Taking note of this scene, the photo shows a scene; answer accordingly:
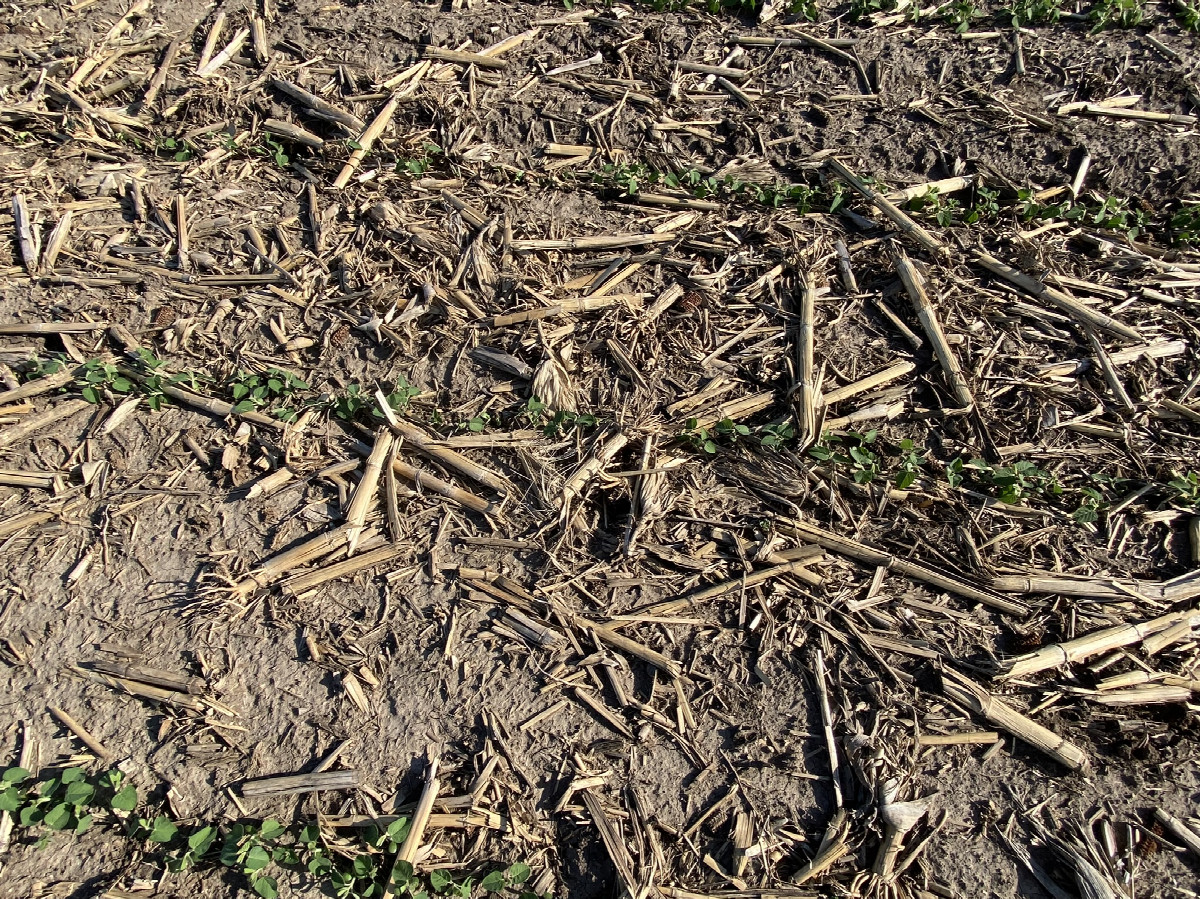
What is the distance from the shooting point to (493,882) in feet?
7.72

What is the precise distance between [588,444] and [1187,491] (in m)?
2.16

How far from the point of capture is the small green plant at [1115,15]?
4.20 m

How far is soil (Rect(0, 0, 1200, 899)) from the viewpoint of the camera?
8.22 feet

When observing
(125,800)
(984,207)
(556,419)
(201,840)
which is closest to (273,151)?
(556,419)

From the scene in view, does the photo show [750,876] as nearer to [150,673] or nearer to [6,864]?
[150,673]

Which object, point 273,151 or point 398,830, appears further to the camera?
point 273,151

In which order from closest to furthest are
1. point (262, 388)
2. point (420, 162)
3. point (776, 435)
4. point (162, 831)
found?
point (162, 831)
point (776, 435)
point (262, 388)
point (420, 162)

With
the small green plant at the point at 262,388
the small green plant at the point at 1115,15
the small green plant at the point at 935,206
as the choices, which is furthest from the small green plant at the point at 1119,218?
the small green plant at the point at 262,388

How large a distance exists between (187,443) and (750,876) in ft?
8.13

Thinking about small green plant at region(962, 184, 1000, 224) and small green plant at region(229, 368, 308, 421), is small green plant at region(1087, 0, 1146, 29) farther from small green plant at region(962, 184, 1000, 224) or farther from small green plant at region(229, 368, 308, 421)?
small green plant at region(229, 368, 308, 421)

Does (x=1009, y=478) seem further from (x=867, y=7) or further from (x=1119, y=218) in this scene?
(x=867, y=7)

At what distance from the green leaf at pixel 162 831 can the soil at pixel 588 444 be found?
66 millimetres

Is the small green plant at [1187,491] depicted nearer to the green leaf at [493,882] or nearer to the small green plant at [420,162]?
the green leaf at [493,882]

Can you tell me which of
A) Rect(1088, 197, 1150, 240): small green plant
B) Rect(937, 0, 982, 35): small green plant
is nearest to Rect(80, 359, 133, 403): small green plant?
Rect(1088, 197, 1150, 240): small green plant
